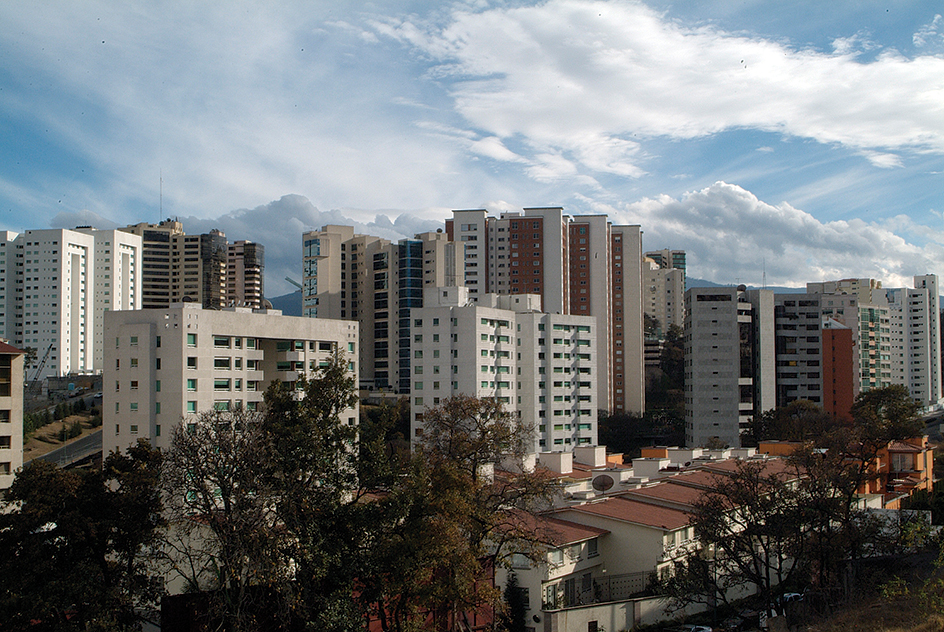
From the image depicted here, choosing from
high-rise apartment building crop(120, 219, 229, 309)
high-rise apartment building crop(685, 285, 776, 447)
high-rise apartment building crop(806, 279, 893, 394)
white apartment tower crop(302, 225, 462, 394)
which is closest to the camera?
high-rise apartment building crop(685, 285, 776, 447)

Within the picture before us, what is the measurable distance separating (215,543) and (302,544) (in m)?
2.34

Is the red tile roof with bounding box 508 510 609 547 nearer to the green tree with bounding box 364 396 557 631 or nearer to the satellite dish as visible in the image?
the green tree with bounding box 364 396 557 631

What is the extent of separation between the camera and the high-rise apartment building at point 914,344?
125m

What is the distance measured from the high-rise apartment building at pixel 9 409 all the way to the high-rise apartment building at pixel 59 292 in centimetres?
8282

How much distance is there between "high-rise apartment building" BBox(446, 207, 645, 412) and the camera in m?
91.6

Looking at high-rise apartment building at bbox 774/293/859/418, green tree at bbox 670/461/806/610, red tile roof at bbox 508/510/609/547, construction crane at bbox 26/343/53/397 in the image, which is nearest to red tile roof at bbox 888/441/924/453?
high-rise apartment building at bbox 774/293/859/418

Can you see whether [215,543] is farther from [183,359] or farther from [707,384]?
[707,384]

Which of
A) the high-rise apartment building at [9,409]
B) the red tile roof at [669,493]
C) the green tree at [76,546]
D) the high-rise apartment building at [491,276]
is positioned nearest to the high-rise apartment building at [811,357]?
the high-rise apartment building at [491,276]

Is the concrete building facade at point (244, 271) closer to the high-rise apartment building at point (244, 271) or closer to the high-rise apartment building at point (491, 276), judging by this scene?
the high-rise apartment building at point (244, 271)

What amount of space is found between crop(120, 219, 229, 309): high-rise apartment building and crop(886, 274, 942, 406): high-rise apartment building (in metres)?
108

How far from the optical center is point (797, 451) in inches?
1197

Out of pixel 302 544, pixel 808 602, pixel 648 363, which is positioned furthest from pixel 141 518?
pixel 648 363

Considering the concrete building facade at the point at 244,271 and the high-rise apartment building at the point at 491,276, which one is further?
the concrete building facade at the point at 244,271

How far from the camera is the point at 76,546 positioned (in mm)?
19562
